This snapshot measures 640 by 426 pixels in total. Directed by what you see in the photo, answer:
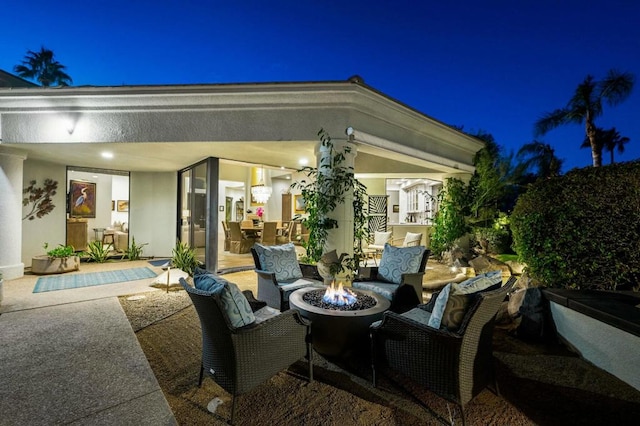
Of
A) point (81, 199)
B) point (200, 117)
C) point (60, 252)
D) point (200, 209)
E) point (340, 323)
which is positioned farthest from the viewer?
point (81, 199)

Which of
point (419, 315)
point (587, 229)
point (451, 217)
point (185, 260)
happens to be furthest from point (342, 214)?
point (451, 217)

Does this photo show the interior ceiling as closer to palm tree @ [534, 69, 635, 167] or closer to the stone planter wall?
the stone planter wall

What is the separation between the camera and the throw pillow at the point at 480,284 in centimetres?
210

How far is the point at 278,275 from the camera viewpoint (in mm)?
3855

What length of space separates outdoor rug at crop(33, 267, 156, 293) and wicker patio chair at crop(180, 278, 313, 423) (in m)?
4.53

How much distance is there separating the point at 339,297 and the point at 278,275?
1.21 metres

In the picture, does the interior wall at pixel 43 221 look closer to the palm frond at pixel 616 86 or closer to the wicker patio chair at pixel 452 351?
the wicker patio chair at pixel 452 351

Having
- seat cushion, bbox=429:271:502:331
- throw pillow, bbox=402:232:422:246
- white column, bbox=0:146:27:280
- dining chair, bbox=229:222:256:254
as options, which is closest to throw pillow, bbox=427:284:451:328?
seat cushion, bbox=429:271:502:331

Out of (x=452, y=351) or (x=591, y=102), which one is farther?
(x=591, y=102)

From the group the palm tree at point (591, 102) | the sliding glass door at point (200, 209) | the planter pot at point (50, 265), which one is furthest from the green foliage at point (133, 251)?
the palm tree at point (591, 102)

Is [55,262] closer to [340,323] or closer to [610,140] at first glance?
[340,323]

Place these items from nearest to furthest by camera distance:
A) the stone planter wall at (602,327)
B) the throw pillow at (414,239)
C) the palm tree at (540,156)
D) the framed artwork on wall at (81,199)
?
the stone planter wall at (602,327)
the throw pillow at (414,239)
the framed artwork on wall at (81,199)
the palm tree at (540,156)

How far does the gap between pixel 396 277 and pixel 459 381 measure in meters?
2.03

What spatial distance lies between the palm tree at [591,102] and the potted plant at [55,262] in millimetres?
18207
